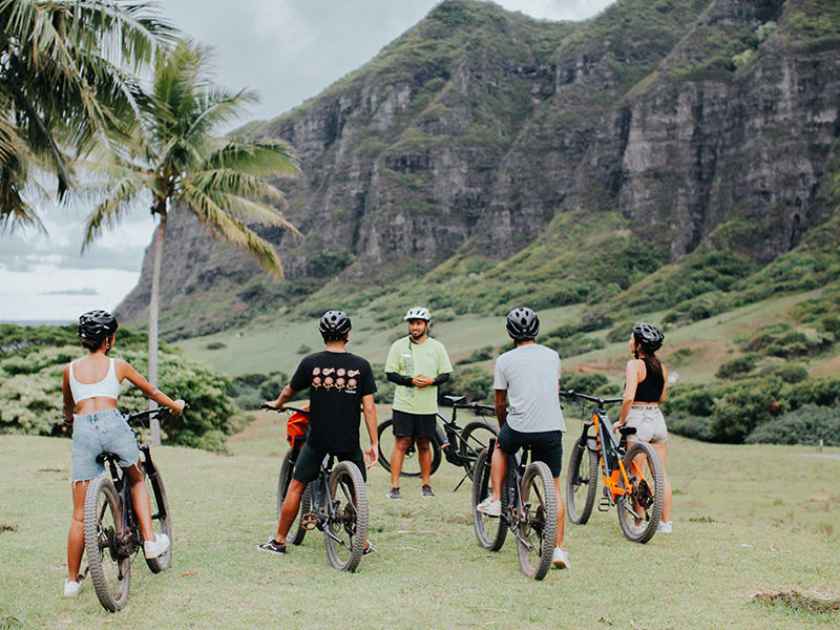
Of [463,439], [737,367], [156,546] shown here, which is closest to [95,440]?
[156,546]

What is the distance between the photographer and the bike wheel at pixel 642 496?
23.9 ft

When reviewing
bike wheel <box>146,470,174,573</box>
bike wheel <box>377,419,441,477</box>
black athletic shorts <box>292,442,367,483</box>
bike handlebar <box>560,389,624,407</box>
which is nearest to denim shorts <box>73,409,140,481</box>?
bike wheel <box>146,470,174,573</box>

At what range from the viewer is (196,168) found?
20188 millimetres

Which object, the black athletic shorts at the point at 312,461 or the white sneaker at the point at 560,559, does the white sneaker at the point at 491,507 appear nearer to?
the white sneaker at the point at 560,559

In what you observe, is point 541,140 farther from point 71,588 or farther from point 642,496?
point 71,588

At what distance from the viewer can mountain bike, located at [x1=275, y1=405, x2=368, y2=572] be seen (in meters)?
6.35

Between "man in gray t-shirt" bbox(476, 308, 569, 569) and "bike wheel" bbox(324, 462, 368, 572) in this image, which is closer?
"bike wheel" bbox(324, 462, 368, 572)

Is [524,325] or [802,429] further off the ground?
[524,325]

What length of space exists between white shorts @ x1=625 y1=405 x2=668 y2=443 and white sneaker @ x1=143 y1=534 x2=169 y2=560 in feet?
12.7

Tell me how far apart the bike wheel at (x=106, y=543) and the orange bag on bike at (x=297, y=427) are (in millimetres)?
1649

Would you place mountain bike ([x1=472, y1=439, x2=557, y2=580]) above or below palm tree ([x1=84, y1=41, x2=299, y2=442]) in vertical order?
below

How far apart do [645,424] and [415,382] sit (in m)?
2.58

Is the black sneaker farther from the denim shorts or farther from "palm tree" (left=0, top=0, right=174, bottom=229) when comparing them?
"palm tree" (left=0, top=0, right=174, bottom=229)

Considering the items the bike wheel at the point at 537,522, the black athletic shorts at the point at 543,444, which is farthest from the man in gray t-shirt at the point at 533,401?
the bike wheel at the point at 537,522
